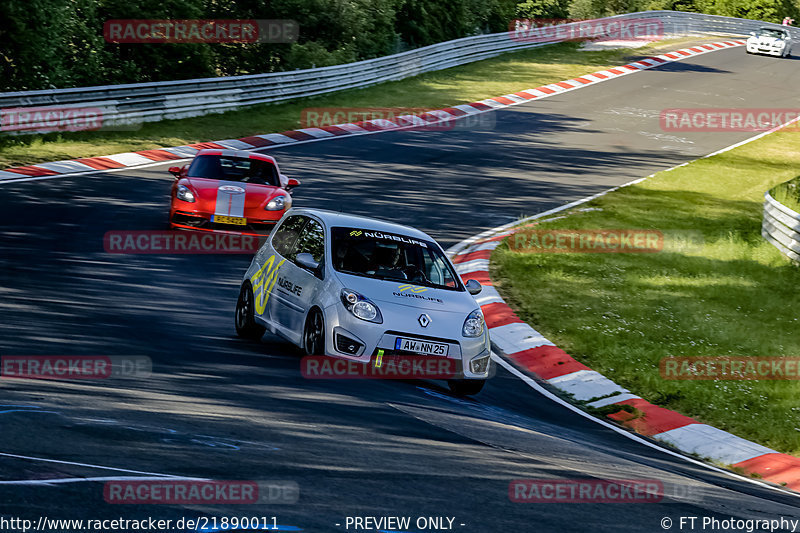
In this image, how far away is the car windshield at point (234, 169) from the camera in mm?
16172

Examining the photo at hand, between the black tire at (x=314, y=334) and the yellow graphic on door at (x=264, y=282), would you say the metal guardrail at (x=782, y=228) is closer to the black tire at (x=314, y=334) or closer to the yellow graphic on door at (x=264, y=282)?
the yellow graphic on door at (x=264, y=282)

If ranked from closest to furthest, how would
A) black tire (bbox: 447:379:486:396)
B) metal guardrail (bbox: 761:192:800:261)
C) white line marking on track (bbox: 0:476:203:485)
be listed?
white line marking on track (bbox: 0:476:203:485) → black tire (bbox: 447:379:486:396) → metal guardrail (bbox: 761:192:800:261)

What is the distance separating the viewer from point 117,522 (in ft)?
16.6

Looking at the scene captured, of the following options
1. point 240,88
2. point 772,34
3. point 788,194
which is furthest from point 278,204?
point 772,34

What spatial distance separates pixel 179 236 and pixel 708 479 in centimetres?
971

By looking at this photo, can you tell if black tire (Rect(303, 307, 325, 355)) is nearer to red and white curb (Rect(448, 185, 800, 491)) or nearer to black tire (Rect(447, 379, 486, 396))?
black tire (Rect(447, 379, 486, 396))

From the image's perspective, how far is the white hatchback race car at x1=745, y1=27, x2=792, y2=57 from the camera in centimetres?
4794

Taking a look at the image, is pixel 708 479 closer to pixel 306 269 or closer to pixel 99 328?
pixel 306 269

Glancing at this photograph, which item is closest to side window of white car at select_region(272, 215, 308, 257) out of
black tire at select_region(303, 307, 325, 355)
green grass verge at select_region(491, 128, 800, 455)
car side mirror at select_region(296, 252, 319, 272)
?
car side mirror at select_region(296, 252, 319, 272)

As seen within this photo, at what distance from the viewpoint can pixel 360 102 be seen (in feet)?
104

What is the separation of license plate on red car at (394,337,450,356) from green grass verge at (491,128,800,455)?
298 cm

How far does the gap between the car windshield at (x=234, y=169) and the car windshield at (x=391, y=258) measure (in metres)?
6.10

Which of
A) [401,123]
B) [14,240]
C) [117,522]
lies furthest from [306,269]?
[401,123]

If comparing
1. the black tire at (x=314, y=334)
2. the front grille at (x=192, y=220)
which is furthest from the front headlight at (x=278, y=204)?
the black tire at (x=314, y=334)
